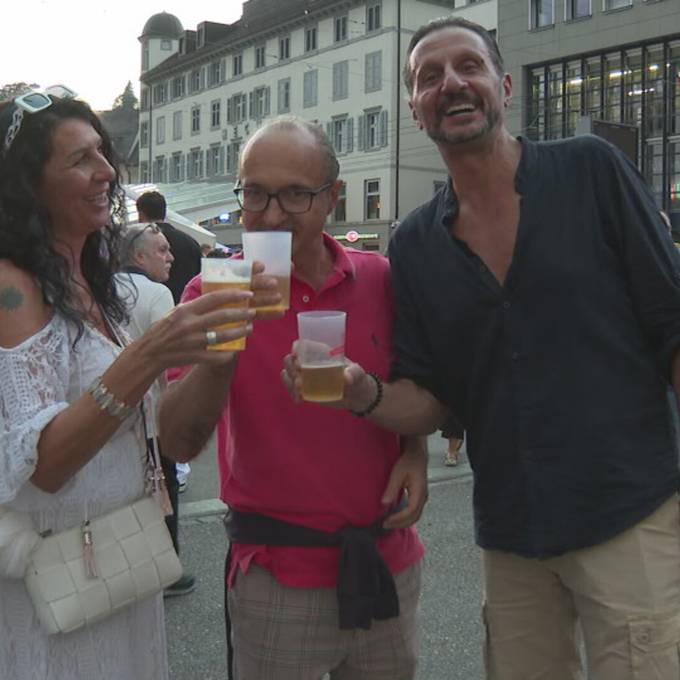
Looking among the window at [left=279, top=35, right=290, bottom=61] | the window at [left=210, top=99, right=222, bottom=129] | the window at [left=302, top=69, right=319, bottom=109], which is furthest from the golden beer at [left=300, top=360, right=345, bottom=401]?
the window at [left=210, top=99, right=222, bottom=129]

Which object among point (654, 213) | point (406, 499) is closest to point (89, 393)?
point (406, 499)

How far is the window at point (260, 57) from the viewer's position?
45.7 meters

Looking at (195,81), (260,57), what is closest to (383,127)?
(260,57)

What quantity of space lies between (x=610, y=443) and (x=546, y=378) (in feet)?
0.72

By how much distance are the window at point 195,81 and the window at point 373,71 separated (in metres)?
16.1

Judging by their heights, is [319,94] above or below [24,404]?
above

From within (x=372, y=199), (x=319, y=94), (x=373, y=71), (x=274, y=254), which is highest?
(x=373, y=71)

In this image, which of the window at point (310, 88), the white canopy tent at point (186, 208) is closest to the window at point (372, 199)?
the window at point (310, 88)

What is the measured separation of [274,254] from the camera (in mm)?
1660

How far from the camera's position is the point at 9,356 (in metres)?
1.62

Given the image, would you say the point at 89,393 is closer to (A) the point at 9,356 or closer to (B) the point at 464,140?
(A) the point at 9,356

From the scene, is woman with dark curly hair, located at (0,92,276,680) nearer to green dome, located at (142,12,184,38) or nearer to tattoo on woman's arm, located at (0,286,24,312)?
tattoo on woman's arm, located at (0,286,24,312)

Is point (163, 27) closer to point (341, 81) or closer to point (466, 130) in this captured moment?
point (341, 81)

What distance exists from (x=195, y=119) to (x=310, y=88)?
11726 millimetres
